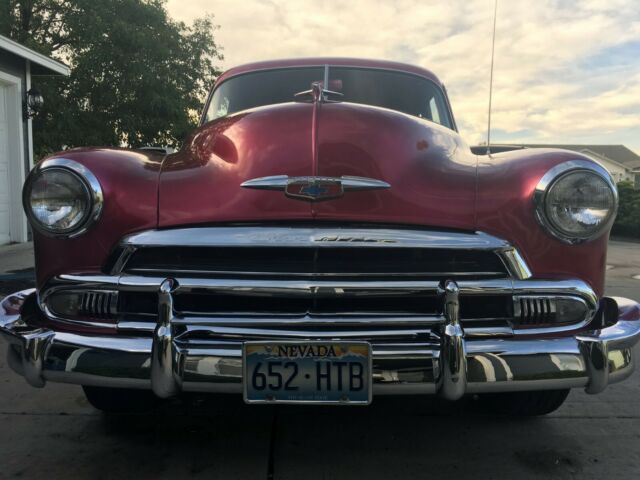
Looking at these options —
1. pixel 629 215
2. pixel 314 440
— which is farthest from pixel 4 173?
pixel 629 215

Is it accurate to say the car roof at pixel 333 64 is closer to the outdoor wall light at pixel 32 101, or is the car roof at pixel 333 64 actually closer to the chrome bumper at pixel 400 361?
the chrome bumper at pixel 400 361

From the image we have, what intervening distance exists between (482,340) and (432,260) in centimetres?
31

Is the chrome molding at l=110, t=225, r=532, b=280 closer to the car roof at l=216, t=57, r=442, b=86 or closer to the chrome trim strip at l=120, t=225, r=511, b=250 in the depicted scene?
the chrome trim strip at l=120, t=225, r=511, b=250

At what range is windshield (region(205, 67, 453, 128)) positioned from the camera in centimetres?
333

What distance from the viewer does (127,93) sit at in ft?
52.0

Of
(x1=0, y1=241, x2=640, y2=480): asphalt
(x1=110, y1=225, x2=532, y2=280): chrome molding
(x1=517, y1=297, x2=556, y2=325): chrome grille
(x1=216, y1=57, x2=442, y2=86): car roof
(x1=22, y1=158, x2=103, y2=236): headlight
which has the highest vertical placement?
(x1=216, y1=57, x2=442, y2=86): car roof

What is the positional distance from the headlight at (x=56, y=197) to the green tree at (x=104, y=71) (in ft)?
43.6

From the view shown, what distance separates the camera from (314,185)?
1902 mm

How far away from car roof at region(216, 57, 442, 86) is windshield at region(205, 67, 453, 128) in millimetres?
41

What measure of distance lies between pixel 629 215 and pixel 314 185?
16.0 meters

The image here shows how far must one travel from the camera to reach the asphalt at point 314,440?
2.09 meters

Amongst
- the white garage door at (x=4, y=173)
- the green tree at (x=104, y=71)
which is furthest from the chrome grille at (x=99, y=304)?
the green tree at (x=104, y=71)

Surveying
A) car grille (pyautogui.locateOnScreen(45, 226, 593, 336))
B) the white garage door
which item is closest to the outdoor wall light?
the white garage door

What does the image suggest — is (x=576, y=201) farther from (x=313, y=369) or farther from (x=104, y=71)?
(x=104, y=71)
